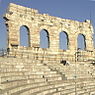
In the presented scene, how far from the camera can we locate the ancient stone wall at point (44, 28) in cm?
2356

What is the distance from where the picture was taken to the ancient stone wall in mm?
Result: 23562

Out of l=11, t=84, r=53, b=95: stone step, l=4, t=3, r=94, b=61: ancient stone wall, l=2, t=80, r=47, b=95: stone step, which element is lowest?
l=11, t=84, r=53, b=95: stone step

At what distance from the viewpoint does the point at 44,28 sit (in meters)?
25.9

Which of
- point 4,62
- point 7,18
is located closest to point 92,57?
point 7,18

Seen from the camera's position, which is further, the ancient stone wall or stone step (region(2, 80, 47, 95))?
the ancient stone wall

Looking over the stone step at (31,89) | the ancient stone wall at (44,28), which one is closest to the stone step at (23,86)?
the stone step at (31,89)

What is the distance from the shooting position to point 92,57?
29906mm

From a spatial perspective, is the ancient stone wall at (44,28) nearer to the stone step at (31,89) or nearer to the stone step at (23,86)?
the stone step at (23,86)

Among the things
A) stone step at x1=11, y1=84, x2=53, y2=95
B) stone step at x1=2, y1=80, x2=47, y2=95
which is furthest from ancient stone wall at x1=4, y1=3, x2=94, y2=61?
stone step at x1=11, y1=84, x2=53, y2=95

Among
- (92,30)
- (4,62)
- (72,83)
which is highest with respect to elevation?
(92,30)

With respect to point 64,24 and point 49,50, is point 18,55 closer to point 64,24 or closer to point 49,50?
point 49,50

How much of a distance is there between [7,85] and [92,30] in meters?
18.9

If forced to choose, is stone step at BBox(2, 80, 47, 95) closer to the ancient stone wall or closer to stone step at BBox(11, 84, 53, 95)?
stone step at BBox(11, 84, 53, 95)

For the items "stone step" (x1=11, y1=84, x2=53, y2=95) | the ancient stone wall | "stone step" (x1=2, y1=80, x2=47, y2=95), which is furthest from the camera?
the ancient stone wall
